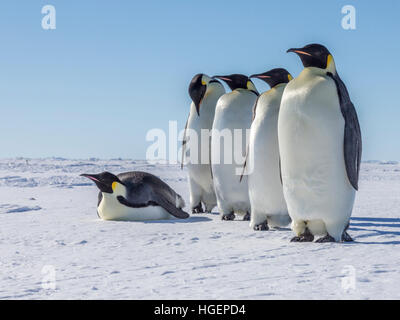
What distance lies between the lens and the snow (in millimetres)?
3059

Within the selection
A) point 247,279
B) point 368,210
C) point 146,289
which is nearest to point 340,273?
point 247,279

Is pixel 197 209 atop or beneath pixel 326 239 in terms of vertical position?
beneath

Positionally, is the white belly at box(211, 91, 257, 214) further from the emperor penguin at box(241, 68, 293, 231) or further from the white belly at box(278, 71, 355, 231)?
the white belly at box(278, 71, 355, 231)

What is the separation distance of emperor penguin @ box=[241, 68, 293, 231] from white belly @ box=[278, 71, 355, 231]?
75 centimetres

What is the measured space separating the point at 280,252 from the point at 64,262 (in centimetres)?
Result: 165

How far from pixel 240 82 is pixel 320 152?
2506mm

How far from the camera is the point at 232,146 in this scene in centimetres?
675

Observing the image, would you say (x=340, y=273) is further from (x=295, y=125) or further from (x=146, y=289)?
(x=295, y=125)

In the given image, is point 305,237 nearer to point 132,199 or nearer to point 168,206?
point 168,206

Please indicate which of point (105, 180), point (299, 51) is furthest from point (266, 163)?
point (105, 180)

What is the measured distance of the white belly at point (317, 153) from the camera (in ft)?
15.6

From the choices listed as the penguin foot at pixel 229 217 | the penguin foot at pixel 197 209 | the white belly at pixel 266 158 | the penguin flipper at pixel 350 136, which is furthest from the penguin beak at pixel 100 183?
the penguin flipper at pixel 350 136

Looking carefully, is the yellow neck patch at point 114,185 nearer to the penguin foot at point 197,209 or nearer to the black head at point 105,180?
the black head at point 105,180

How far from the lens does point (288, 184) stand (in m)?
4.99
